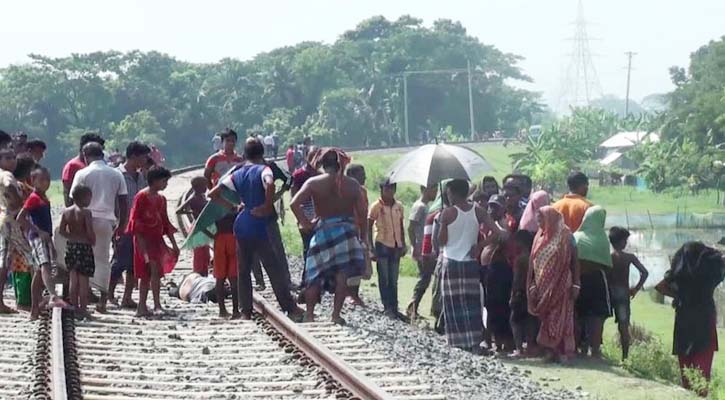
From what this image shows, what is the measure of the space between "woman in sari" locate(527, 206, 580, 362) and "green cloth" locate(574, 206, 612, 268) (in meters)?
0.39

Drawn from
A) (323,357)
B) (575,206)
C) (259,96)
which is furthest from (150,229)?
(259,96)

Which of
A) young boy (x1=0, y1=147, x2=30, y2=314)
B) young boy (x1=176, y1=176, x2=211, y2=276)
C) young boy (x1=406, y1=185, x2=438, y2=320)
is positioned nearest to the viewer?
young boy (x1=0, y1=147, x2=30, y2=314)

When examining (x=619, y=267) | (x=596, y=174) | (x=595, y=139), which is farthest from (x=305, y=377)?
(x=595, y=139)

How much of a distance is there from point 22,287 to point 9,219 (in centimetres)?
108

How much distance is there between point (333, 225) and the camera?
1272cm

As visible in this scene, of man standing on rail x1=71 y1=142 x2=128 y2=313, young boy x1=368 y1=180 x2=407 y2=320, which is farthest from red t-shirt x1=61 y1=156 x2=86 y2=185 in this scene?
young boy x1=368 y1=180 x2=407 y2=320

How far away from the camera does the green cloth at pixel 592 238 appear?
12680 millimetres

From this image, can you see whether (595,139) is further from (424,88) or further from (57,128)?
(57,128)

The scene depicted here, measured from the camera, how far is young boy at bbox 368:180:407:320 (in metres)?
15.6

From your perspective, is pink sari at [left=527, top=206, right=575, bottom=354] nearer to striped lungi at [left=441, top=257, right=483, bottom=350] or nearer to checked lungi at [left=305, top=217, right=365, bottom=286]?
striped lungi at [left=441, top=257, right=483, bottom=350]

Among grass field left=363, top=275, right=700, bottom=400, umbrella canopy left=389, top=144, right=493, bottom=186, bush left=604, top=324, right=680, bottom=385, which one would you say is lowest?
bush left=604, top=324, right=680, bottom=385

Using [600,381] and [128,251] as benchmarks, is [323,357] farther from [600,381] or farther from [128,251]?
[128,251]

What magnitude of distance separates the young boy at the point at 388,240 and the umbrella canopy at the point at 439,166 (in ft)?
2.90

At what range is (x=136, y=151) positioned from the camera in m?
14.3
